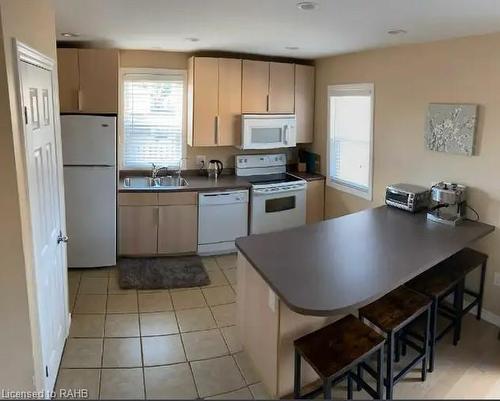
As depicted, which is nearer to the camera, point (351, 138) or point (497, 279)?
point (497, 279)

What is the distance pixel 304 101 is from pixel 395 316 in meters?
3.42

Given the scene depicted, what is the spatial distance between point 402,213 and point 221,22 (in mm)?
2140

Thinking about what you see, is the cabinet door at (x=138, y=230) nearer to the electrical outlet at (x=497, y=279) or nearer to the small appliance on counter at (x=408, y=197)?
the small appliance on counter at (x=408, y=197)

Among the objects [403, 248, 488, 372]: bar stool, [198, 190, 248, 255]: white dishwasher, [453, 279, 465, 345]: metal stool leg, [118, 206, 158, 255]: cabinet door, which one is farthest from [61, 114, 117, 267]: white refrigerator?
[453, 279, 465, 345]: metal stool leg

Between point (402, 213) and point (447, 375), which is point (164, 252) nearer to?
point (402, 213)

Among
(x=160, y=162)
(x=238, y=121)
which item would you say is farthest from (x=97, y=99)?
(x=238, y=121)

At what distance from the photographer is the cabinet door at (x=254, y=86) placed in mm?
5043

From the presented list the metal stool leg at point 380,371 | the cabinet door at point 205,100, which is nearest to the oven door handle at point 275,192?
the cabinet door at point 205,100

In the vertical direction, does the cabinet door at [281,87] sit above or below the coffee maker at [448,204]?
above

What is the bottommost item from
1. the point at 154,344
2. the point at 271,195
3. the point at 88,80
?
the point at 154,344

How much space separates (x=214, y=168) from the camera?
5.40 m

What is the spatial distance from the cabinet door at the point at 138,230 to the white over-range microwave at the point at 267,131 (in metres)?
1.33

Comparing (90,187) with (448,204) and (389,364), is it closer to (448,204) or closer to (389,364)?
(389,364)

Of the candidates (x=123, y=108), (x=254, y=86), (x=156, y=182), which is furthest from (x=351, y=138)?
(x=123, y=108)
